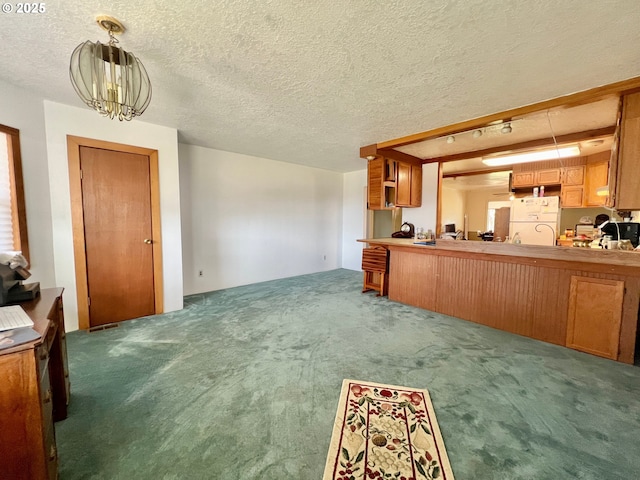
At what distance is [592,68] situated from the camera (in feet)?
6.30

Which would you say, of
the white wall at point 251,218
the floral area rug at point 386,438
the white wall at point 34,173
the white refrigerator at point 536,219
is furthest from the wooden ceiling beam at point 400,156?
the white wall at point 34,173

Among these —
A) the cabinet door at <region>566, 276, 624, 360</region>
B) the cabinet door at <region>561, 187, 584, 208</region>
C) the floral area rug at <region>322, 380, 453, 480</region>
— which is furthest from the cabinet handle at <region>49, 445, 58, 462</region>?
the cabinet door at <region>561, 187, 584, 208</region>

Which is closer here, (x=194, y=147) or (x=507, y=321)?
(x=507, y=321)

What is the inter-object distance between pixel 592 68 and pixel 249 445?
3.48 metres

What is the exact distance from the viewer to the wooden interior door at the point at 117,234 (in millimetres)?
2820

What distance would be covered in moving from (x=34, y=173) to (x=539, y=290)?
17.1ft

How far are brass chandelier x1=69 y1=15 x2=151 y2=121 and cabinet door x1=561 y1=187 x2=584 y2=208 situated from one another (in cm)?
615

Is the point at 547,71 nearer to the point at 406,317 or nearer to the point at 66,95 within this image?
the point at 406,317

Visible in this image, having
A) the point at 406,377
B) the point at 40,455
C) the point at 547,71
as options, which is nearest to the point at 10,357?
the point at 40,455

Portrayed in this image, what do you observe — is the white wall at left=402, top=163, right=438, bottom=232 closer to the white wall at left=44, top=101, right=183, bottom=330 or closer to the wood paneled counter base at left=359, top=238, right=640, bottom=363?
the wood paneled counter base at left=359, top=238, right=640, bottom=363

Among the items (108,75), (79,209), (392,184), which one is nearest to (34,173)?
(79,209)

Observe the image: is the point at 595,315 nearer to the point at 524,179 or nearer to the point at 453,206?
the point at 524,179

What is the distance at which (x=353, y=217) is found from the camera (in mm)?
6273

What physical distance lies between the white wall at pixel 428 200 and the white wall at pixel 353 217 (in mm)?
1408
